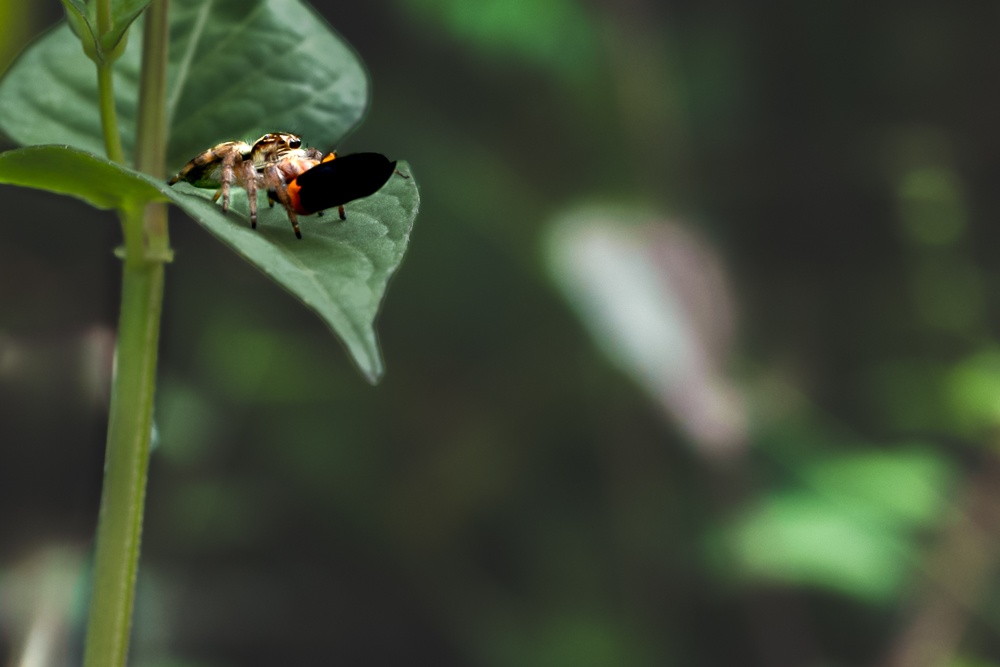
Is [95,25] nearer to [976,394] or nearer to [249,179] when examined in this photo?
[249,179]

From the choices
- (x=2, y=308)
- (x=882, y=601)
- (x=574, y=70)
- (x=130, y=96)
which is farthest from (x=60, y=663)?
(x=574, y=70)

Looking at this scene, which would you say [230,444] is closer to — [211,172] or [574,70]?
[574,70]

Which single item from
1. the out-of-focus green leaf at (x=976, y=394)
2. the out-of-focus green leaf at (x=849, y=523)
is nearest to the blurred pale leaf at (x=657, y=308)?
the out-of-focus green leaf at (x=849, y=523)

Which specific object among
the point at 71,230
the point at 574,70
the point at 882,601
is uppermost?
the point at 574,70

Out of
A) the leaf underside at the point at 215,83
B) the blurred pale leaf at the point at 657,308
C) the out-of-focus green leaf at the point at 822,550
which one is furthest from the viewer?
the blurred pale leaf at the point at 657,308

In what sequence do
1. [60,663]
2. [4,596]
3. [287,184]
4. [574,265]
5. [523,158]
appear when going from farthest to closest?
[523,158], [574,265], [4,596], [60,663], [287,184]

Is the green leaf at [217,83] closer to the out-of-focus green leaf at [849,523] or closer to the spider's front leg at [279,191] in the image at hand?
the spider's front leg at [279,191]
